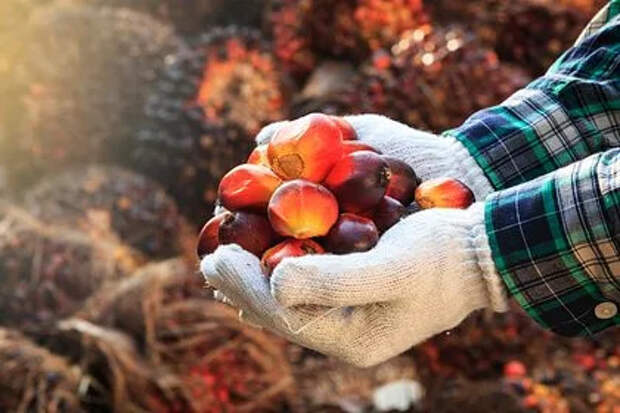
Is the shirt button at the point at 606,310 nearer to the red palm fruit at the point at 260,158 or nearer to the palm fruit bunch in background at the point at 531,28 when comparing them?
the red palm fruit at the point at 260,158

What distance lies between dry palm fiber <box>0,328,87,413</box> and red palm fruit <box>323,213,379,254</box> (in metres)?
0.93

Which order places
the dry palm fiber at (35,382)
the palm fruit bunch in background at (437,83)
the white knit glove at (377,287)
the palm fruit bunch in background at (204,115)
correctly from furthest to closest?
1. the palm fruit bunch in background at (204,115)
2. the palm fruit bunch in background at (437,83)
3. the dry palm fiber at (35,382)
4. the white knit glove at (377,287)

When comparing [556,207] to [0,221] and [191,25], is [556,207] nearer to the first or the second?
[0,221]

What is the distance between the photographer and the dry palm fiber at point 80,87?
8.95 feet

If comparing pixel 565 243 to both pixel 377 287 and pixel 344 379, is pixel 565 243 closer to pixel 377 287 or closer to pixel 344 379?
pixel 377 287

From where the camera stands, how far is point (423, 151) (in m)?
1.44

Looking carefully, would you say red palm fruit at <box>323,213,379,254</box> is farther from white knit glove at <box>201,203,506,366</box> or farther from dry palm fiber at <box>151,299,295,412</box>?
dry palm fiber at <box>151,299,295,412</box>

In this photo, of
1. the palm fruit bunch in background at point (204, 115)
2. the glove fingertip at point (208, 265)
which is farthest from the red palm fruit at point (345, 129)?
the palm fruit bunch in background at point (204, 115)

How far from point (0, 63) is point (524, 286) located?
1.95 meters

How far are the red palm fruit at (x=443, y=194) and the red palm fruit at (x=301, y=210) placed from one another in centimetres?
16

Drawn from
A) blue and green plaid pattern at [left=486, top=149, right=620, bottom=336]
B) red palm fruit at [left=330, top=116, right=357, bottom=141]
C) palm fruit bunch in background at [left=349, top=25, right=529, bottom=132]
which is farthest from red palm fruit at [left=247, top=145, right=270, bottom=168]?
palm fruit bunch in background at [left=349, top=25, right=529, bottom=132]

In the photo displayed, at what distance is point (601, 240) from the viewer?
1160 millimetres

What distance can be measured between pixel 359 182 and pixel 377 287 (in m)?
0.14

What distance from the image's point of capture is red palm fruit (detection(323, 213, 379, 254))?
1.15 meters
